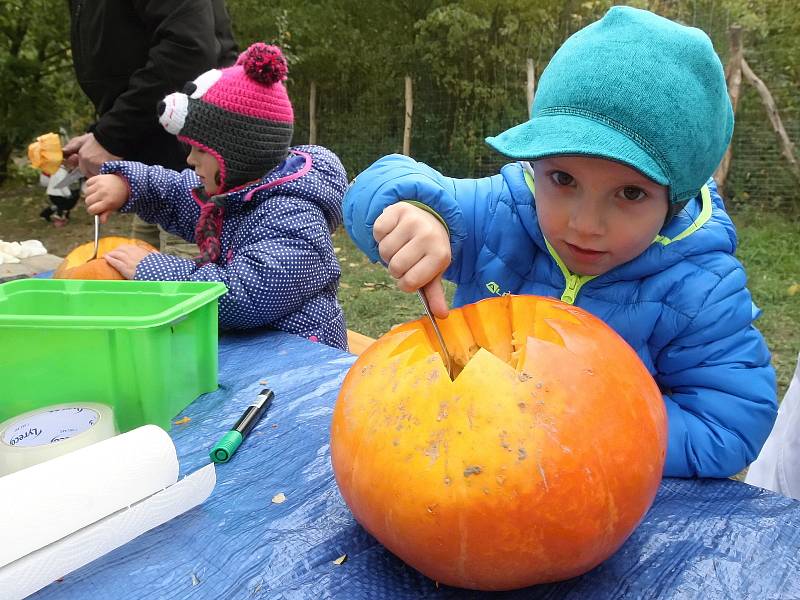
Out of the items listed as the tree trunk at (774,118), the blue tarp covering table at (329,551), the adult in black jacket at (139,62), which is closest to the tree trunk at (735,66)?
the tree trunk at (774,118)

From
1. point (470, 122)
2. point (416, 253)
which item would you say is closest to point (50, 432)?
point (416, 253)

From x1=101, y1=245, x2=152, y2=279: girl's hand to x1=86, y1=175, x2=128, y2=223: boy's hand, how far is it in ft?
0.95

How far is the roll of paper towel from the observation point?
0.77 m

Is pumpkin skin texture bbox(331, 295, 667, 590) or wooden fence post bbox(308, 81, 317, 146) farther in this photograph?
wooden fence post bbox(308, 81, 317, 146)

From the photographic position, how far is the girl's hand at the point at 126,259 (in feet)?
5.73

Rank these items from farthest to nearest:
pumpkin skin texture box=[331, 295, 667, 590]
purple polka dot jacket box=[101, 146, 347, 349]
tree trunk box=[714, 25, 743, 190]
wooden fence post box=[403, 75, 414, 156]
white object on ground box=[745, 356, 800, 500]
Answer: wooden fence post box=[403, 75, 414, 156], tree trunk box=[714, 25, 743, 190], purple polka dot jacket box=[101, 146, 347, 349], white object on ground box=[745, 356, 800, 500], pumpkin skin texture box=[331, 295, 667, 590]

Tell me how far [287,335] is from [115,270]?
0.51m

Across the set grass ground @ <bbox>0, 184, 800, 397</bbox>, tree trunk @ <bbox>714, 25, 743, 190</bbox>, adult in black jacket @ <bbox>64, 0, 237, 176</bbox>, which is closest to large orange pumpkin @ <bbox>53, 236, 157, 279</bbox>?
adult in black jacket @ <bbox>64, 0, 237, 176</bbox>

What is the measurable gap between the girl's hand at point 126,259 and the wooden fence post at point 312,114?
22.7ft

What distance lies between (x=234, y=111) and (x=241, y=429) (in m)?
1.15

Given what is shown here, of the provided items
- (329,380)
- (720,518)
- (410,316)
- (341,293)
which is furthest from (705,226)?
(341,293)

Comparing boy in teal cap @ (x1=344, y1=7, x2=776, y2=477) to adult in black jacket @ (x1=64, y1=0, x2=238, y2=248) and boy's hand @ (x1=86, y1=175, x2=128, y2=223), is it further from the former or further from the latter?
adult in black jacket @ (x1=64, y1=0, x2=238, y2=248)

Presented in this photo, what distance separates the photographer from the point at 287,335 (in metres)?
1.76

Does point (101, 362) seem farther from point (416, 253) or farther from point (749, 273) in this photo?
point (749, 273)
